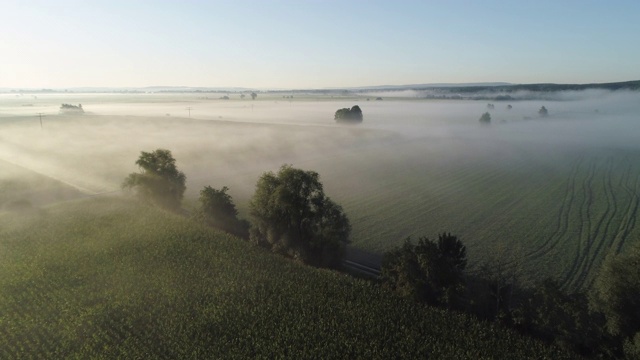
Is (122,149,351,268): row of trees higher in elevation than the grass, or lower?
higher

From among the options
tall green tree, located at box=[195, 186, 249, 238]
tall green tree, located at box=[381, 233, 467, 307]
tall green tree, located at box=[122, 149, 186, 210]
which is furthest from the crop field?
tall green tree, located at box=[195, 186, 249, 238]

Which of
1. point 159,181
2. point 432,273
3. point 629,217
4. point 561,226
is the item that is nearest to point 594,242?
point 561,226

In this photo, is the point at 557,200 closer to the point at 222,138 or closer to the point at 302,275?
the point at 302,275

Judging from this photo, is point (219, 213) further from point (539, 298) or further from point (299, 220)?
point (539, 298)

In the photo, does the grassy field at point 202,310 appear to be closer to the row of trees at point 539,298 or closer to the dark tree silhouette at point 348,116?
the row of trees at point 539,298

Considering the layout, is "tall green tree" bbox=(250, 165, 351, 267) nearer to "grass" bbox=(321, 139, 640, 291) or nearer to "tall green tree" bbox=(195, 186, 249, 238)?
"grass" bbox=(321, 139, 640, 291)

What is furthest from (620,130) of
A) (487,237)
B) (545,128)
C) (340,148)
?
(487,237)

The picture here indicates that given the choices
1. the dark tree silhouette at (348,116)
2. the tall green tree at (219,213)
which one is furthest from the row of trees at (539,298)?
the dark tree silhouette at (348,116)
